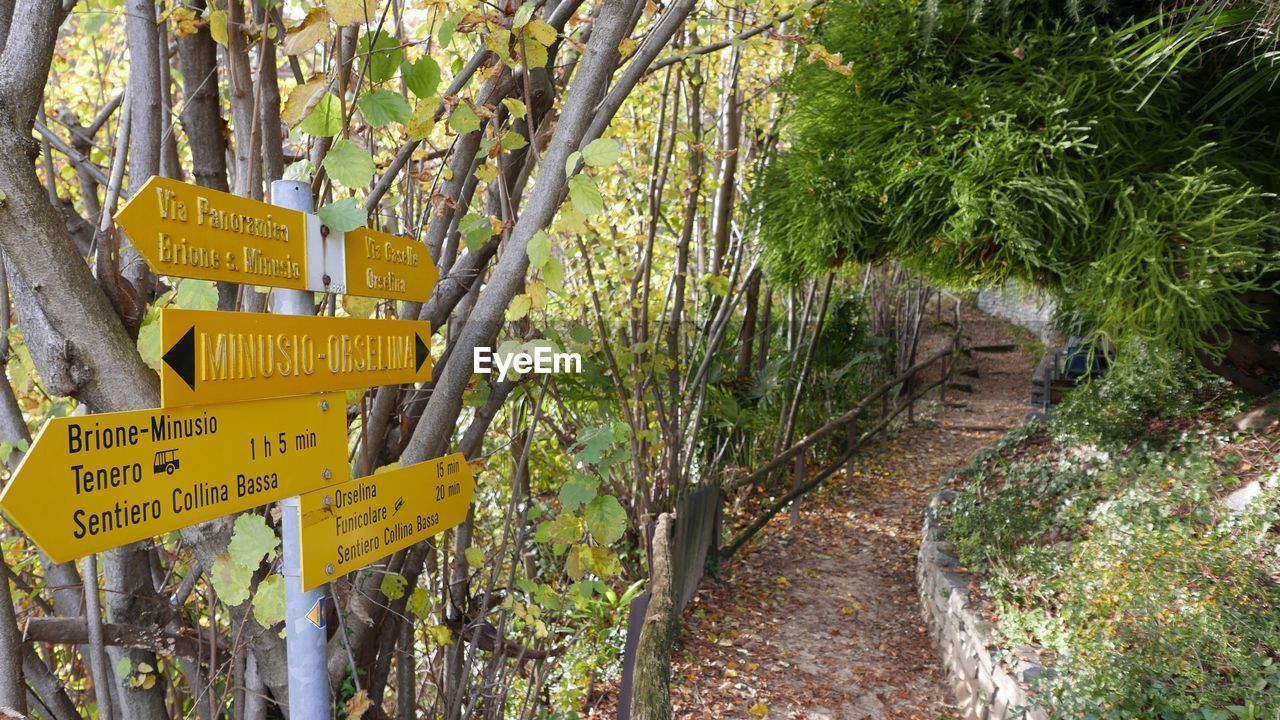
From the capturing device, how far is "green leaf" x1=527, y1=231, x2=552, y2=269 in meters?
1.40

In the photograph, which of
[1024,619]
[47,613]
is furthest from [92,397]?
[1024,619]

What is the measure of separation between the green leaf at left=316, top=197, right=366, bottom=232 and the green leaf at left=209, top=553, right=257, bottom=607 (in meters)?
0.57

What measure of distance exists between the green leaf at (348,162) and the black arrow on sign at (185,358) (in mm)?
384

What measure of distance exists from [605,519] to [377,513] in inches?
22.4

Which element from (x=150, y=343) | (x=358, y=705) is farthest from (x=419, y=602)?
(x=150, y=343)

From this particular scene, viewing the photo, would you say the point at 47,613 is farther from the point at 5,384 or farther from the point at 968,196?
the point at 968,196

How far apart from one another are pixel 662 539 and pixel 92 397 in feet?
7.34

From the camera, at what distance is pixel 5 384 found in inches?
71.8

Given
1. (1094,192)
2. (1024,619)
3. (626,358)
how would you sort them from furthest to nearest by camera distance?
1. (626,358)
2. (1024,619)
3. (1094,192)

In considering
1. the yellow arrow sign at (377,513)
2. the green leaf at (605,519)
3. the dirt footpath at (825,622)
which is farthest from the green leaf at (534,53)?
the dirt footpath at (825,622)

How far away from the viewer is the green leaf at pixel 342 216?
1.30 metres

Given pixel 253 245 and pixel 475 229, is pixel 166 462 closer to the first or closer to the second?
pixel 253 245

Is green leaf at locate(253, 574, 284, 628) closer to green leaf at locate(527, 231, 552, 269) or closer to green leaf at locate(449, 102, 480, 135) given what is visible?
green leaf at locate(527, 231, 552, 269)

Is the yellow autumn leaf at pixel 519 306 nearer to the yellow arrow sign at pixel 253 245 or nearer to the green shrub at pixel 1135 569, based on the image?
the yellow arrow sign at pixel 253 245
